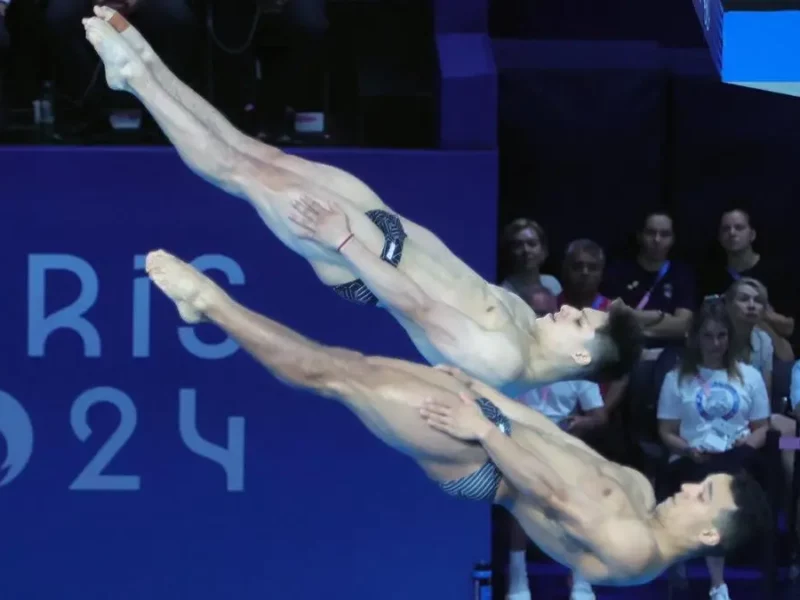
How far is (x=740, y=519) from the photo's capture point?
503cm

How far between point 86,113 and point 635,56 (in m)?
2.71

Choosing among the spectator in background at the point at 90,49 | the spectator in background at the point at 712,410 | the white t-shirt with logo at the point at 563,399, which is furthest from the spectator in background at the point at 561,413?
the spectator in background at the point at 90,49

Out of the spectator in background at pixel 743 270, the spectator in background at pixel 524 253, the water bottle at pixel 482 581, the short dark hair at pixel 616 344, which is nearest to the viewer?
the short dark hair at pixel 616 344

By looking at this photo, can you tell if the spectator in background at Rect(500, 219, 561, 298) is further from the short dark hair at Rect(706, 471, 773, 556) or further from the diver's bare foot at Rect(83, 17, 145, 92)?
the diver's bare foot at Rect(83, 17, 145, 92)

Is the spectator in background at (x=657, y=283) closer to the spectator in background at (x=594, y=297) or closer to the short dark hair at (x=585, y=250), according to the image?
the spectator in background at (x=594, y=297)

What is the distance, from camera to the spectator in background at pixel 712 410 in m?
6.82

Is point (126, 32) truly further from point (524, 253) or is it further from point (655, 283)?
point (655, 283)

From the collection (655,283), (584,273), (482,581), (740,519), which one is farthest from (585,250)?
(740,519)

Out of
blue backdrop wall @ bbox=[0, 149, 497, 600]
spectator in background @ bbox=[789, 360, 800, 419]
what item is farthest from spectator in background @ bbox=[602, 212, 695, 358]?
blue backdrop wall @ bbox=[0, 149, 497, 600]

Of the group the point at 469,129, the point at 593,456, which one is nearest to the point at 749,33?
the point at 593,456

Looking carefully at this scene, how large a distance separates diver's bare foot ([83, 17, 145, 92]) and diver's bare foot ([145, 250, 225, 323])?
2.35 feet

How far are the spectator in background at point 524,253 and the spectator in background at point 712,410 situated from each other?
0.68 metres

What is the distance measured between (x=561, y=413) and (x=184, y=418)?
5.22 feet

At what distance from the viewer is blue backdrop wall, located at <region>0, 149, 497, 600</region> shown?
682 centimetres
